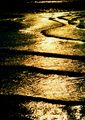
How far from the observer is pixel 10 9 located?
7.88 meters

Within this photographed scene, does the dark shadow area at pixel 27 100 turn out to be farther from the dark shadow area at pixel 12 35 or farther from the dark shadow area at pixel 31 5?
the dark shadow area at pixel 31 5

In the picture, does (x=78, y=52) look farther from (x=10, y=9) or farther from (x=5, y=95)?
(x=10, y=9)

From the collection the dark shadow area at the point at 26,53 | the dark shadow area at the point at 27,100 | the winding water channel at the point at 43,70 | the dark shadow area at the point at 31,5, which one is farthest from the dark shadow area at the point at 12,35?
the dark shadow area at the point at 31,5

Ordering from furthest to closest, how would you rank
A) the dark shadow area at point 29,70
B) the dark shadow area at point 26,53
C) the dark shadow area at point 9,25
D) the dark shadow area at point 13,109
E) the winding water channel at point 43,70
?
the dark shadow area at point 9,25 < the dark shadow area at point 26,53 < the dark shadow area at point 29,70 < the winding water channel at point 43,70 < the dark shadow area at point 13,109

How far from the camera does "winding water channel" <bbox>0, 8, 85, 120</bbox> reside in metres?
2.39

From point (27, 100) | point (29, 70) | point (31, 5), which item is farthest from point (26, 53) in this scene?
point (31, 5)

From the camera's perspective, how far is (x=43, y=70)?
3.27 meters

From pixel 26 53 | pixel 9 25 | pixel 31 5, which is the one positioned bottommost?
pixel 31 5

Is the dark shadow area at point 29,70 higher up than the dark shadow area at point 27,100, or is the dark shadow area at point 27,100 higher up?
the dark shadow area at point 27,100

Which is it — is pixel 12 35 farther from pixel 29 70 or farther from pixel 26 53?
pixel 29 70

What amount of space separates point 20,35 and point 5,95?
2364 mm

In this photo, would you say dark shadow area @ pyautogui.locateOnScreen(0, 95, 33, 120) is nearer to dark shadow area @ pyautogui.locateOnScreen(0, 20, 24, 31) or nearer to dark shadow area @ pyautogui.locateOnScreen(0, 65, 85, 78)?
dark shadow area @ pyautogui.locateOnScreen(0, 65, 85, 78)

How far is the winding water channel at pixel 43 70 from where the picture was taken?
2.39 meters

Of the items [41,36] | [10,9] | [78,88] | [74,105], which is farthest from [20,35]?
[10,9]
